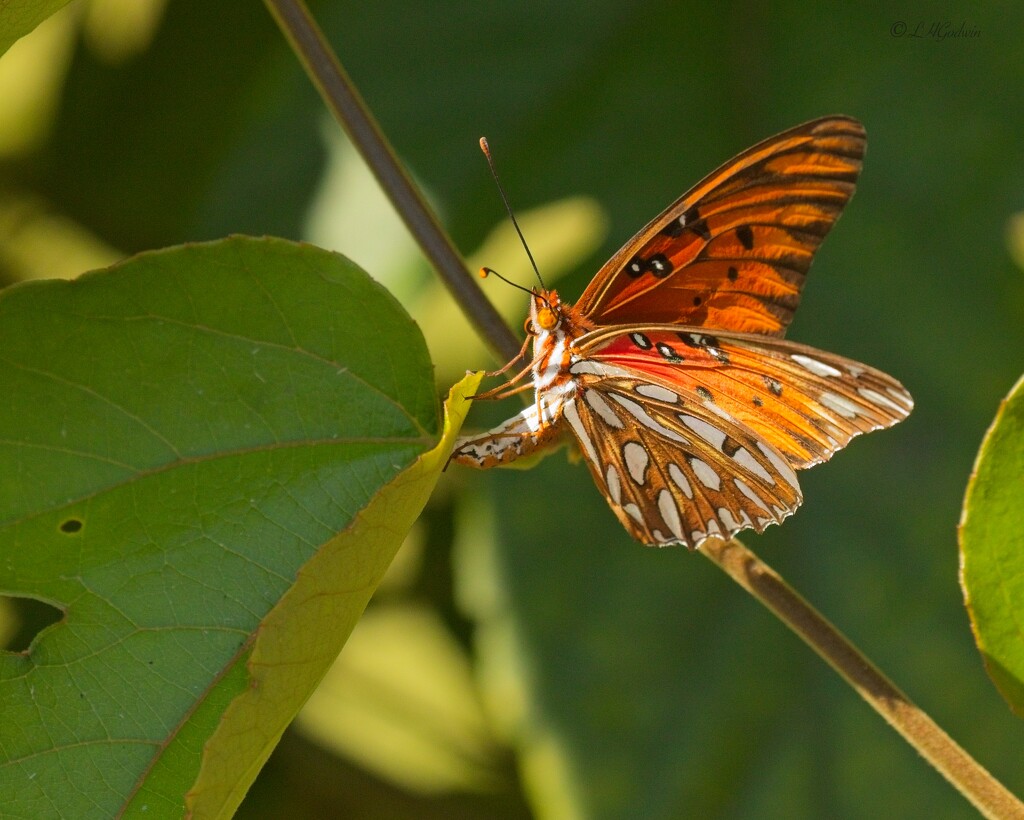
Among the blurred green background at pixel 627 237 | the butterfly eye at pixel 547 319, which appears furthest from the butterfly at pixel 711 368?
the blurred green background at pixel 627 237

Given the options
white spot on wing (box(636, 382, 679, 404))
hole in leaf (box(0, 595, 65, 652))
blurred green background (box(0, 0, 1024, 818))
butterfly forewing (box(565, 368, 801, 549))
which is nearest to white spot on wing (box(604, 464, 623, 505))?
butterfly forewing (box(565, 368, 801, 549))

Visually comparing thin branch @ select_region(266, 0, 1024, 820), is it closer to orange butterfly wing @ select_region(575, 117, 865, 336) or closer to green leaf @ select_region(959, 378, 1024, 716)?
green leaf @ select_region(959, 378, 1024, 716)

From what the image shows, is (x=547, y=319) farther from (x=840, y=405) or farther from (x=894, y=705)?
(x=894, y=705)

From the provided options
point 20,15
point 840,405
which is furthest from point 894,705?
point 20,15

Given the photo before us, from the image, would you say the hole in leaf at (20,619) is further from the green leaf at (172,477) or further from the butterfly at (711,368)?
the butterfly at (711,368)

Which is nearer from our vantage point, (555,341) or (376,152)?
(376,152)

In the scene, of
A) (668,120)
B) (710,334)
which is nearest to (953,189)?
(668,120)

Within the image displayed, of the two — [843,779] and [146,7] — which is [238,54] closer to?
[146,7]
